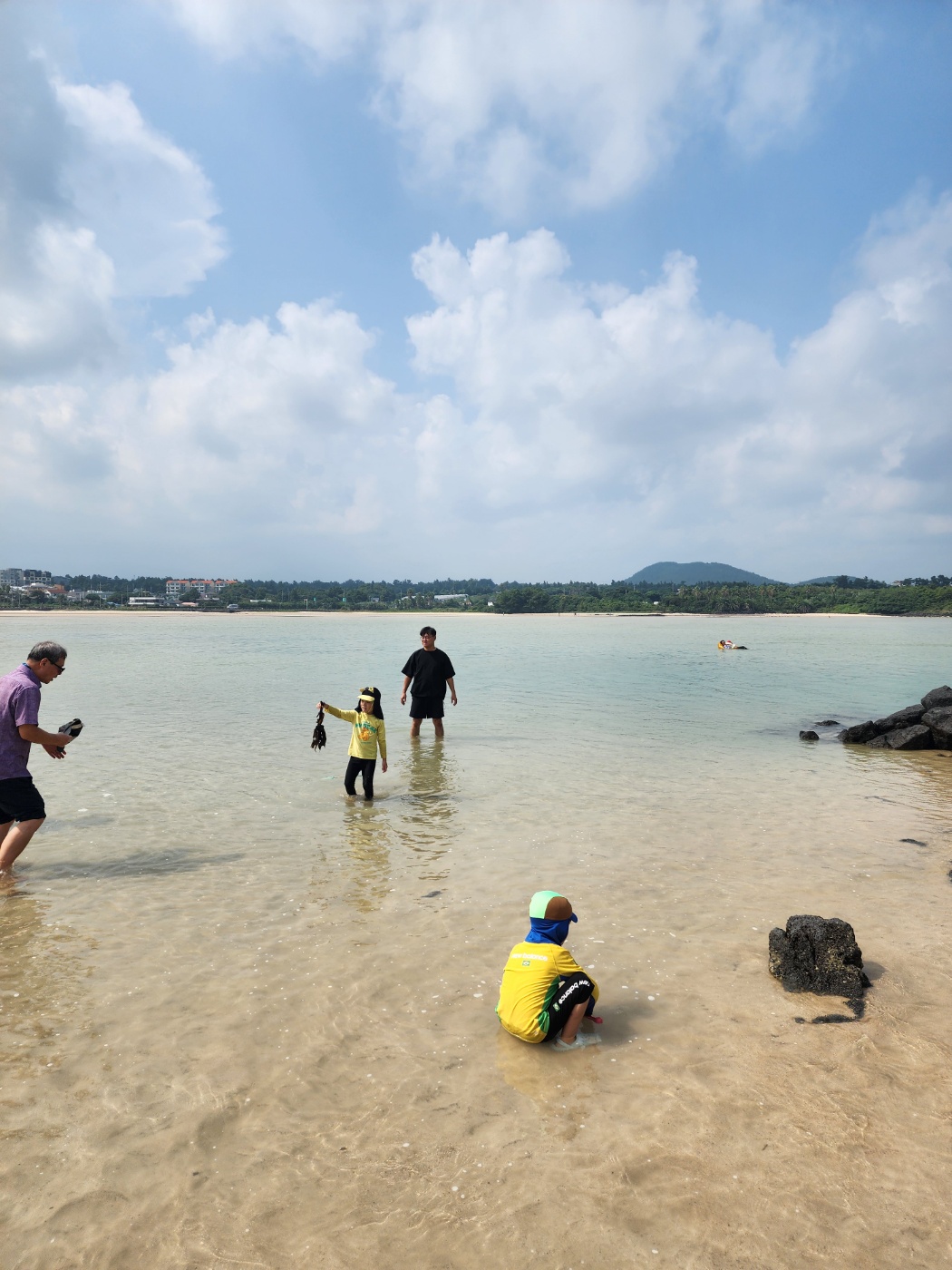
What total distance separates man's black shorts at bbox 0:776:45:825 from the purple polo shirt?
0.08 meters

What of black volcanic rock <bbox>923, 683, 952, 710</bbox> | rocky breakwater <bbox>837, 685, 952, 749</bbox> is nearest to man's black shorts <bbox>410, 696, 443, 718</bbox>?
rocky breakwater <bbox>837, 685, 952, 749</bbox>

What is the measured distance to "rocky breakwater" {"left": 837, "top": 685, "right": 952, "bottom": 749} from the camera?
16.2m

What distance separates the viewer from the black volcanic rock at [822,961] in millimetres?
5355

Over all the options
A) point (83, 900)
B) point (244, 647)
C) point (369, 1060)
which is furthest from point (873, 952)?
point (244, 647)

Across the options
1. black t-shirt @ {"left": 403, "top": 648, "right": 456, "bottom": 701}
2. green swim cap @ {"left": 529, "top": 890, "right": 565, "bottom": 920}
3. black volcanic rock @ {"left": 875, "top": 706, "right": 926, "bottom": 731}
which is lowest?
black volcanic rock @ {"left": 875, "top": 706, "right": 926, "bottom": 731}

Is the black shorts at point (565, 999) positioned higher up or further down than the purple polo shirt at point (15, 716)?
further down

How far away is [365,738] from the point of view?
10.5m

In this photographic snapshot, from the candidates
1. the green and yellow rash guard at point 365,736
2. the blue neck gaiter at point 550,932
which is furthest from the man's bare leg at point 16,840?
the blue neck gaiter at point 550,932

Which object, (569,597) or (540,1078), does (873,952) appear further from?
(569,597)

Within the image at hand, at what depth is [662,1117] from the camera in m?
4.01

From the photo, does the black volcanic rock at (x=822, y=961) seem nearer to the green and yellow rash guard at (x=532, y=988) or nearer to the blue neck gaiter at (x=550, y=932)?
the green and yellow rash guard at (x=532, y=988)

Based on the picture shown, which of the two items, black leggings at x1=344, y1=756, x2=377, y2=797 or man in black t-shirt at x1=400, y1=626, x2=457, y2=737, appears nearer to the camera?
black leggings at x1=344, y1=756, x2=377, y2=797

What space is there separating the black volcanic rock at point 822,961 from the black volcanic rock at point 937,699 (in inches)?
574

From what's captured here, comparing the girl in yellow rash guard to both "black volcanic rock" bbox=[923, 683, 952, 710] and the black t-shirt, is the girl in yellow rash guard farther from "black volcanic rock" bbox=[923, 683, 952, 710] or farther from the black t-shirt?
"black volcanic rock" bbox=[923, 683, 952, 710]
